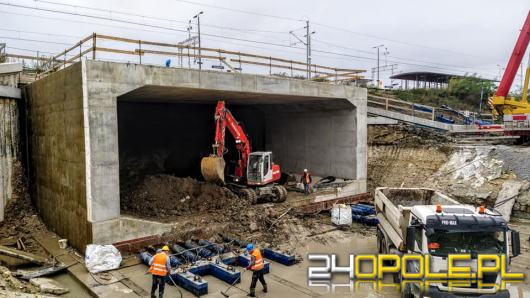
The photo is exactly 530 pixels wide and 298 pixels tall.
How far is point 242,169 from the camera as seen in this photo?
18.6m

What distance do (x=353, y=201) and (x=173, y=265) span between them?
11.6 m

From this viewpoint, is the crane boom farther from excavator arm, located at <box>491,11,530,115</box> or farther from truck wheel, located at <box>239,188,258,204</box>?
truck wheel, located at <box>239,188,258,204</box>

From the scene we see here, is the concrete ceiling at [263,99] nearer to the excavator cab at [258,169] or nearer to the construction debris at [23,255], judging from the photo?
the excavator cab at [258,169]

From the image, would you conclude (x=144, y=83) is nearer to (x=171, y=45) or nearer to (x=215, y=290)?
(x=171, y=45)

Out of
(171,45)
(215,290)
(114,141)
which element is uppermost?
(171,45)

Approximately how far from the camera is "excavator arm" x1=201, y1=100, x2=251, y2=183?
627 inches

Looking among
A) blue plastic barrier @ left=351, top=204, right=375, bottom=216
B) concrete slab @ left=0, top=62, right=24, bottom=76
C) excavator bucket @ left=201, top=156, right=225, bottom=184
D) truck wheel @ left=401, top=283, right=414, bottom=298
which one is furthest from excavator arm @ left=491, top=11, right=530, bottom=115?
concrete slab @ left=0, top=62, right=24, bottom=76

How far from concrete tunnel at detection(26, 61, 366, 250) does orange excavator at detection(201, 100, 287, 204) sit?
1368 mm

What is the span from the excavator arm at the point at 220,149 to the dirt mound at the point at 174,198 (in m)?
0.66

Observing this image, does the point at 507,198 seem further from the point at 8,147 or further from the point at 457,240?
the point at 8,147

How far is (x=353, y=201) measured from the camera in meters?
20.4

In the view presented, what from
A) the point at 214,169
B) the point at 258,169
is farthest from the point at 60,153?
the point at 258,169

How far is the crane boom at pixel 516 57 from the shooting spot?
23.2 m

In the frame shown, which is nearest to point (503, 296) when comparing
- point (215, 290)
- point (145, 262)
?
point (215, 290)
